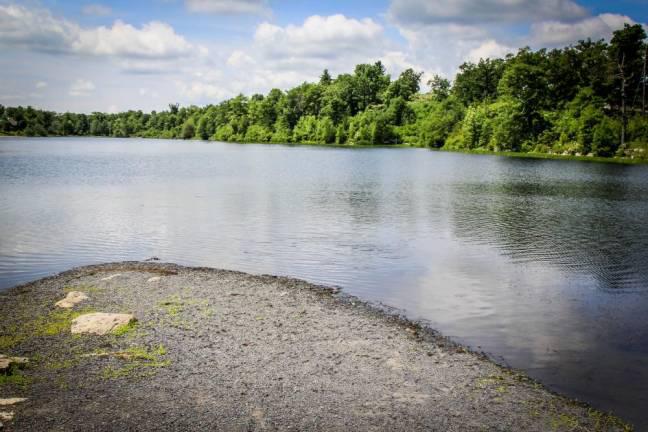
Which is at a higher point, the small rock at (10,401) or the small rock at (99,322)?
the small rock at (99,322)

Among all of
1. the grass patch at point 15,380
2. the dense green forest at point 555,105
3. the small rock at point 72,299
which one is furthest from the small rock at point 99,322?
the dense green forest at point 555,105

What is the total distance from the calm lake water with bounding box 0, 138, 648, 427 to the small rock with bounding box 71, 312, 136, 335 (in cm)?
899

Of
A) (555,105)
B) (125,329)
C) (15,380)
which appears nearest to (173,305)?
(125,329)

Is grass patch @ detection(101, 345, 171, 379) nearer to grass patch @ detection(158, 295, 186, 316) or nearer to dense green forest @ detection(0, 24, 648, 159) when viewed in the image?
grass patch @ detection(158, 295, 186, 316)

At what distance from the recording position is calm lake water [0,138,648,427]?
1659 cm

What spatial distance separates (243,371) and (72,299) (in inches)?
360

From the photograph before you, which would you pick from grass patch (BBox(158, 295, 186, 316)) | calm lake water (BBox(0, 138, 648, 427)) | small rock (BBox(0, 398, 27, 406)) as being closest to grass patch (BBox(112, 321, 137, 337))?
grass patch (BBox(158, 295, 186, 316))

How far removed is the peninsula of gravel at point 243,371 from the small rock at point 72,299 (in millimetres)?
72

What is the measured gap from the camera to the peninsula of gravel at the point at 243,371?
10820mm

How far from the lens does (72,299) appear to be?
61.0ft

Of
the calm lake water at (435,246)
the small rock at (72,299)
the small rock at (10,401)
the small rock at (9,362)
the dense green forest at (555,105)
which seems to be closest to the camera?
the small rock at (10,401)

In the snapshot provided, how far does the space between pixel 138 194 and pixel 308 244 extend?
28.1 metres

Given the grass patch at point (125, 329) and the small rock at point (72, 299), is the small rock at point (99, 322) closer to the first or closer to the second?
the grass patch at point (125, 329)

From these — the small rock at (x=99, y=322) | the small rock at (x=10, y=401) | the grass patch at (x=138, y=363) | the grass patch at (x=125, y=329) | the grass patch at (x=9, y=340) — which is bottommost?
the grass patch at (x=9, y=340)
